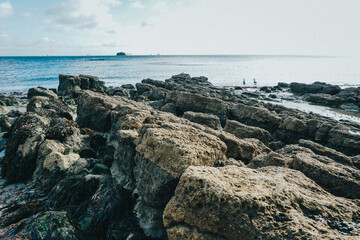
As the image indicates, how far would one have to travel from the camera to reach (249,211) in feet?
9.98

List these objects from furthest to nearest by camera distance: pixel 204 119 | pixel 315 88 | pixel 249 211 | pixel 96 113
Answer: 1. pixel 315 88
2. pixel 96 113
3. pixel 204 119
4. pixel 249 211

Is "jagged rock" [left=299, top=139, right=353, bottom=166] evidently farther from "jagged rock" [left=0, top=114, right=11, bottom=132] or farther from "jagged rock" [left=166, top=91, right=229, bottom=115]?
"jagged rock" [left=0, top=114, right=11, bottom=132]

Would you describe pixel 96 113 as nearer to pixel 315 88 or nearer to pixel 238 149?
pixel 238 149

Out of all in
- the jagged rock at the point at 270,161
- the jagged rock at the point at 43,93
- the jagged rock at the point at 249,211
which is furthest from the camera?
the jagged rock at the point at 43,93

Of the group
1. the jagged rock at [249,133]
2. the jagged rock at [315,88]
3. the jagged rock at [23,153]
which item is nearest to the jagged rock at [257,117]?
the jagged rock at [249,133]

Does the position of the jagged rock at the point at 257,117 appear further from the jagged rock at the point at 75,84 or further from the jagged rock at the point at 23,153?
the jagged rock at the point at 75,84

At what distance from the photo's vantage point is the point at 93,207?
5.38 m

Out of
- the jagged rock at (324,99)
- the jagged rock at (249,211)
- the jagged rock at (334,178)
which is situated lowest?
the jagged rock at (324,99)

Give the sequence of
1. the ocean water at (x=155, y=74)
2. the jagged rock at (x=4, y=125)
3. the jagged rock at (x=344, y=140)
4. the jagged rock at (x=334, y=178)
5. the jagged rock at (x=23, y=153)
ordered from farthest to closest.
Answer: the ocean water at (x=155, y=74) < the jagged rock at (x=4, y=125) < the jagged rock at (x=344, y=140) < the jagged rock at (x=23, y=153) < the jagged rock at (x=334, y=178)

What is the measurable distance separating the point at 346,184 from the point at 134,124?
21.7ft

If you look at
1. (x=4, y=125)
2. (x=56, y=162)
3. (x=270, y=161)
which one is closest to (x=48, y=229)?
(x=56, y=162)

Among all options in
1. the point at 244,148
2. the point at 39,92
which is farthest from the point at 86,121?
the point at 39,92

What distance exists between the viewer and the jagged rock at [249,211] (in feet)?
9.48

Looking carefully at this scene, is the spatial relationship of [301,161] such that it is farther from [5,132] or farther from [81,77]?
[81,77]
